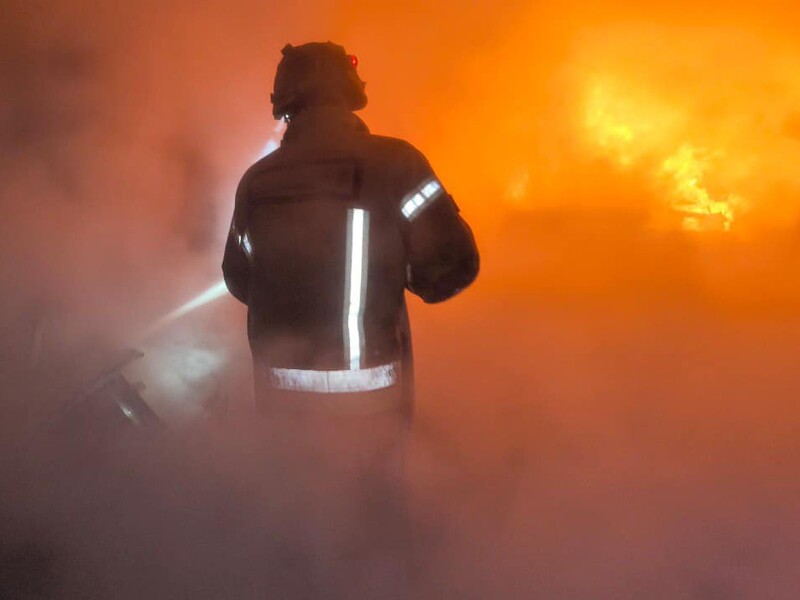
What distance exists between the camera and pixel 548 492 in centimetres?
226

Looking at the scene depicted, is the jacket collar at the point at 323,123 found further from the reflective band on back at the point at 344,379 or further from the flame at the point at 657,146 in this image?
the flame at the point at 657,146

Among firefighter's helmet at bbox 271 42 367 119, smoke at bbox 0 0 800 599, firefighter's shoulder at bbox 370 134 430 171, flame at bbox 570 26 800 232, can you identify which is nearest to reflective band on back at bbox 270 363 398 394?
smoke at bbox 0 0 800 599

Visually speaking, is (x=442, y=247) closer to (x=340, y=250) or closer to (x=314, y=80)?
(x=340, y=250)

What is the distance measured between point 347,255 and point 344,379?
307 millimetres

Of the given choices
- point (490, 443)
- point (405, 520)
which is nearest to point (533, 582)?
point (405, 520)

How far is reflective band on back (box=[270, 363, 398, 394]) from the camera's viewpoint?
1.70m

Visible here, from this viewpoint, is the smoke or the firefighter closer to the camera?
the firefighter

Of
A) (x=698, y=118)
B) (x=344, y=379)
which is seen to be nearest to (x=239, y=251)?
(x=344, y=379)

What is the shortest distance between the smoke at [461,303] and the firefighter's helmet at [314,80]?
0.88 m

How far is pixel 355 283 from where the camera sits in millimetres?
1673

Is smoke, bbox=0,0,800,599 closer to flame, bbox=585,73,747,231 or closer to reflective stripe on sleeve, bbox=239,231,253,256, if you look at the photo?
flame, bbox=585,73,747,231

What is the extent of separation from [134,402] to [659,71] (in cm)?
255

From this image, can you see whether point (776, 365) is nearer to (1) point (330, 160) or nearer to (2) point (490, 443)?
(2) point (490, 443)

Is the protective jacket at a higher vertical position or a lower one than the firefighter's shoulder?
lower
